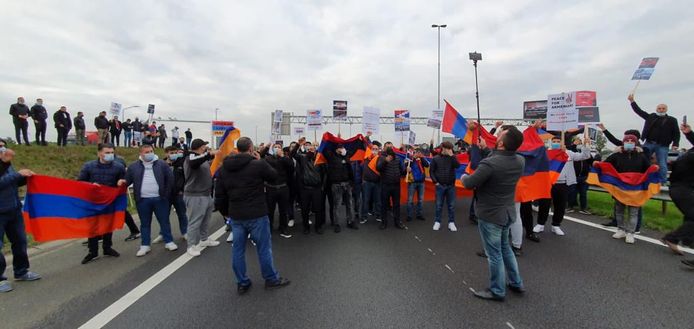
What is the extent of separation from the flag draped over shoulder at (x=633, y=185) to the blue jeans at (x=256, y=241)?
242 inches

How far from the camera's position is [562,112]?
7.07 m

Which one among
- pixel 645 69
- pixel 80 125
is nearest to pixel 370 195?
pixel 645 69

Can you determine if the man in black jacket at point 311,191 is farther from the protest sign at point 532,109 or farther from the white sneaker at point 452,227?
the protest sign at point 532,109

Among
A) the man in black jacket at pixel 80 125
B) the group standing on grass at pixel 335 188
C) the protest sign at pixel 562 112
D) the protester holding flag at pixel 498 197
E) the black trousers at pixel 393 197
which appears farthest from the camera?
the man in black jacket at pixel 80 125

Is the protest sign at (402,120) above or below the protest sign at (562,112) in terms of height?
above

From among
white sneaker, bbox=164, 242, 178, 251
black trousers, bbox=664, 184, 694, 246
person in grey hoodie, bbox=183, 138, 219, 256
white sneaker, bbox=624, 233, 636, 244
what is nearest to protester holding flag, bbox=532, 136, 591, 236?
white sneaker, bbox=624, 233, 636, 244

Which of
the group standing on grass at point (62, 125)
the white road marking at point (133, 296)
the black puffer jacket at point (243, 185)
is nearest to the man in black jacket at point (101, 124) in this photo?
the group standing on grass at point (62, 125)

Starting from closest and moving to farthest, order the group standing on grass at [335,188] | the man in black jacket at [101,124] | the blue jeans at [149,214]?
the group standing on grass at [335,188], the blue jeans at [149,214], the man in black jacket at [101,124]

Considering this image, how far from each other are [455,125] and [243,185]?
418 centimetres

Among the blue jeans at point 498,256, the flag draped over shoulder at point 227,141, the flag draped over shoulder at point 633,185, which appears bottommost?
the blue jeans at point 498,256

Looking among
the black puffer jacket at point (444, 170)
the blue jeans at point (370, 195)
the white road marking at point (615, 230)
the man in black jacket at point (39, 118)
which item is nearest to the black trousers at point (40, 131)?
the man in black jacket at point (39, 118)

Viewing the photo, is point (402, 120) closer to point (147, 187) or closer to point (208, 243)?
point (208, 243)

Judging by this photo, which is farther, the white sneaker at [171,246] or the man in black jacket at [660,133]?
the man in black jacket at [660,133]

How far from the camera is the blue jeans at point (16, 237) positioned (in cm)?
460
